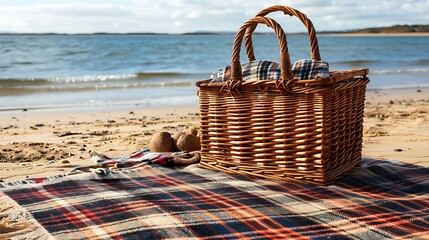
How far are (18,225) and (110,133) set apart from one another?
12.5 ft

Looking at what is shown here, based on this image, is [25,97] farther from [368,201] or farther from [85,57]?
[85,57]

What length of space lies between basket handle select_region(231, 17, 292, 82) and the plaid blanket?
2.07ft

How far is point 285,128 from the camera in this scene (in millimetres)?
3367

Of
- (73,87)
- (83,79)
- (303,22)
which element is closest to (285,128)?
(303,22)

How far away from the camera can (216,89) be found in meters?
3.63

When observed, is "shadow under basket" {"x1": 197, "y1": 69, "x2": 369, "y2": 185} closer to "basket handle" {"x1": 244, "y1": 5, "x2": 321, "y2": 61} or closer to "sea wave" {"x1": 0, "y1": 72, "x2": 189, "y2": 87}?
"basket handle" {"x1": 244, "y1": 5, "x2": 321, "y2": 61}

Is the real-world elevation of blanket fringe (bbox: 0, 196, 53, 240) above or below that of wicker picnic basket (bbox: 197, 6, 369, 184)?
below

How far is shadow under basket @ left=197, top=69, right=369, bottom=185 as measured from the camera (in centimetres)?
328

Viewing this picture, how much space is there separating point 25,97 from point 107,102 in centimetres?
234

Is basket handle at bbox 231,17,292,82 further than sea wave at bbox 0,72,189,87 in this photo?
No

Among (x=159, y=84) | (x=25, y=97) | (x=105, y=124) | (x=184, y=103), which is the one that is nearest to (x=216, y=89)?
(x=105, y=124)

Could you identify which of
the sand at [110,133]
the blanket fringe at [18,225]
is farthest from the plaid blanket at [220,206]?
the sand at [110,133]

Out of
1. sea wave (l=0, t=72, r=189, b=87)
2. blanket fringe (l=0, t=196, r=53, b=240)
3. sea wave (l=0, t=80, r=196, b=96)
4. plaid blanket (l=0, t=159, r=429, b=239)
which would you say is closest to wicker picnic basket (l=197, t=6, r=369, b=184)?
plaid blanket (l=0, t=159, r=429, b=239)

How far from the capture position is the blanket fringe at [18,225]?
2.61 metres
